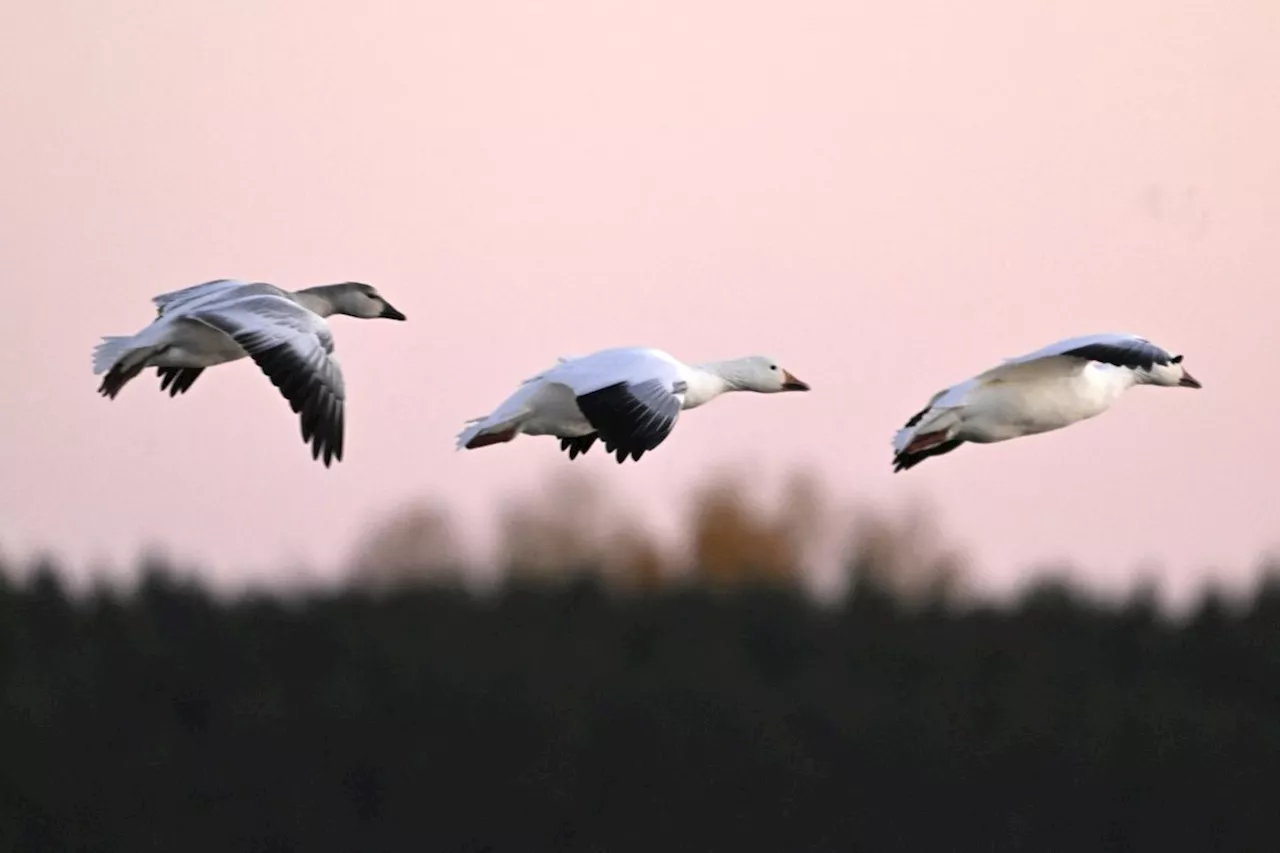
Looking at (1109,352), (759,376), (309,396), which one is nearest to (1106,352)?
(1109,352)

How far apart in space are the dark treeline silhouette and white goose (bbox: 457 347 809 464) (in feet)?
41.7

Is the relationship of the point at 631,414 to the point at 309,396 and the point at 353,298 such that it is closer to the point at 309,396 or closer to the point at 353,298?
the point at 309,396

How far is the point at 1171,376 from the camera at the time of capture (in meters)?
13.2

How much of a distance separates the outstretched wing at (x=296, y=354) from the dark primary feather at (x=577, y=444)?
4.81 ft

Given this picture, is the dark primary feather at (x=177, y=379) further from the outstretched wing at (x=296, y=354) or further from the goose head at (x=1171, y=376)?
the goose head at (x=1171, y=376)

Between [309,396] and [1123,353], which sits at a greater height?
[1123,353]

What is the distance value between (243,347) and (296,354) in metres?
0.23

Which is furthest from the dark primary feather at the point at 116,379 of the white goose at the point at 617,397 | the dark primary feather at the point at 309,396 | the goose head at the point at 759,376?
the goose head at the point at 759,376

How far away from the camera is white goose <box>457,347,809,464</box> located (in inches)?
468

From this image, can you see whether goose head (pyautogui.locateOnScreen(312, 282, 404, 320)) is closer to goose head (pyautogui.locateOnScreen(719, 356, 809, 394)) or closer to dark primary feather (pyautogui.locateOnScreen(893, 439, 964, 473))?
goose head (pyautogui.locateOnScreen(719, 356, 809, 394))

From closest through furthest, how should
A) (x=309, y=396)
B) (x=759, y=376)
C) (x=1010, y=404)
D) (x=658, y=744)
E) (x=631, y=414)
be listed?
(x=309, y=396) < (x=631, y=414) < (x=1010, y=404) < (x=759, y=376) < (x=658, y=744)

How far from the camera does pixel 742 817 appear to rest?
28.2m

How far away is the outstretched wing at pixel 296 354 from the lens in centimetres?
1155

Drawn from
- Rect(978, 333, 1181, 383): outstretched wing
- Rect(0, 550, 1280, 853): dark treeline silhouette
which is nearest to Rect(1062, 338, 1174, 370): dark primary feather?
Rect(978, 333, 1181, 383): outstretched wing
